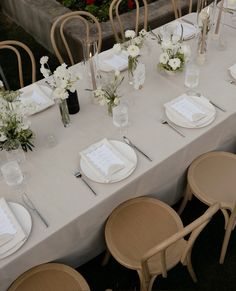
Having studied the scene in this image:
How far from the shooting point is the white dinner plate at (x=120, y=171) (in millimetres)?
1576

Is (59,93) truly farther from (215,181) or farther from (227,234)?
(227,234)

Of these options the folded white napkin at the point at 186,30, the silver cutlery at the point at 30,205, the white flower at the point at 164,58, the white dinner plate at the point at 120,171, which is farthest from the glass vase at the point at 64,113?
the folded white napkin at the point at 186,30

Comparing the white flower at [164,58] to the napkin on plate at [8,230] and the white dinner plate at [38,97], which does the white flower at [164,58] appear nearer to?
the white dinner plate at [38,97]

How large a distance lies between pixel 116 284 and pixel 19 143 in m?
1.01

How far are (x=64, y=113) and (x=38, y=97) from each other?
31 cm

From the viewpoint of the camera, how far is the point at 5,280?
1416 millimetres

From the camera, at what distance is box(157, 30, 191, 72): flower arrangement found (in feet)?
6.65

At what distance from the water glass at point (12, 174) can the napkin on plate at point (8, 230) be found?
Result: 10 cm

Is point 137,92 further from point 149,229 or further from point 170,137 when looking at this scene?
point 149,229

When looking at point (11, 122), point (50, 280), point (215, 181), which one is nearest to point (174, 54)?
point (215, 181)

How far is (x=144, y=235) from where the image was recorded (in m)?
1.70

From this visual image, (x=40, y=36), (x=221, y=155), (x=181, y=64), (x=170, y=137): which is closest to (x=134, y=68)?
(x=181, y=64)

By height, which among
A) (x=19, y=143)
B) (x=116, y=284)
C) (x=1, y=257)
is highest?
(x=19, y=143)

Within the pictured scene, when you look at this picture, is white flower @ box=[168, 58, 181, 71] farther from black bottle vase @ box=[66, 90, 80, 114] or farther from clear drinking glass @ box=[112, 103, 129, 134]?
black bottle vase @ box=[66, 90, 80, 114]
